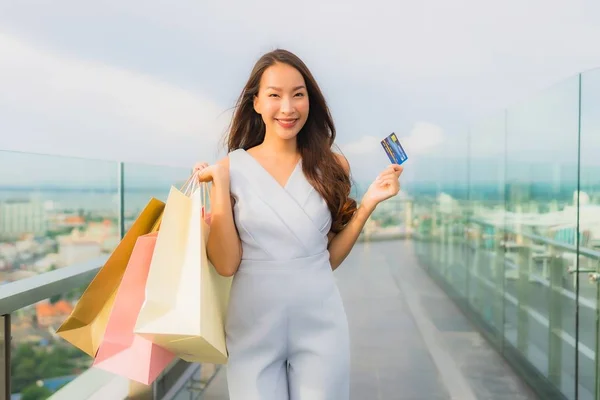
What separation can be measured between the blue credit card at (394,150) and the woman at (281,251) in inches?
1.0

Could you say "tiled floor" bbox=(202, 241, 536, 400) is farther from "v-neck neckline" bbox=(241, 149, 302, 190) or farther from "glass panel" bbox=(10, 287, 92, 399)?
"v-neck neckline" bbox=(241, 149, 302, 190)

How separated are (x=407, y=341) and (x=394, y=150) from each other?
9.71 feet

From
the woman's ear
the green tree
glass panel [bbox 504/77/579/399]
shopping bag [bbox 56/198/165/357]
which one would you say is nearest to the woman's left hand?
the woman's ear

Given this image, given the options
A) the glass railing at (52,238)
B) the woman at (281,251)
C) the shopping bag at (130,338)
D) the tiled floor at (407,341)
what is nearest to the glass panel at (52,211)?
the glass railing at (52,238)

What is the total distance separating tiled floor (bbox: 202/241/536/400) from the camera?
3.28 m

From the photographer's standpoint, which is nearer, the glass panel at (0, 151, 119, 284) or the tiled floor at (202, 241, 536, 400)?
the glass panel at (0, 151, 119, 284)

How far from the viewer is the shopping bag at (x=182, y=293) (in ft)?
3.62

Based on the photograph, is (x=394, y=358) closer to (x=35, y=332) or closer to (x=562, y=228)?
(x=562, y=228)

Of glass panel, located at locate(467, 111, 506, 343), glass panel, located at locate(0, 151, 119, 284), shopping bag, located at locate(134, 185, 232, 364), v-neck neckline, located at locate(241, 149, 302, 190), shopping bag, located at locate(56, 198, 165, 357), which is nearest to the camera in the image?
shopping bag, located at locate(134, 185, 232, 364)

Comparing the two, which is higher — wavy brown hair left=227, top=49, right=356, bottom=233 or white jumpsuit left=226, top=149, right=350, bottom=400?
wavy brown hair left=227, top=49, right=356, bottom=233

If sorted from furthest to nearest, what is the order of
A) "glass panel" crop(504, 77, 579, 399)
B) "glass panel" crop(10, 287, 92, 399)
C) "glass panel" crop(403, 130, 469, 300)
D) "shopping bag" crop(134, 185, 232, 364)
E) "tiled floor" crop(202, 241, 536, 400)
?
"glass panel" crop(403, 130, 469, 300)
"tiled floor" crop(202, 241, 536, 400)
"glass panel" crop(504, 77, 579, 399)
"glass panel" crop(10, 287, 92, 399)
"shopping bag" crop(134, 185, 232, 364)

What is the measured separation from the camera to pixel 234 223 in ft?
4.47

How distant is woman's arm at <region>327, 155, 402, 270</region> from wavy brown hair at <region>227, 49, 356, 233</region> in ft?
0.08

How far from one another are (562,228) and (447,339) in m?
1.71
